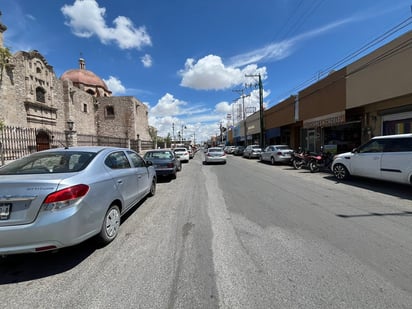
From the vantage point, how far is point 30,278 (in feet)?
9.05

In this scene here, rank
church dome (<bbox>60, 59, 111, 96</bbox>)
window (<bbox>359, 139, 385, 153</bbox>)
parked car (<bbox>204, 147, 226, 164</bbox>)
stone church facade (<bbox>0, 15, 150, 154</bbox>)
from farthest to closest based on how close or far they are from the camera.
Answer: church dome (<bbox>60, 59, 111, 96</bbox>), stone church facade (<bbox>0, 15, 150, 154</bbox>), parked car (<bbox>204, 147, 226, 164</bbox>), window (<bbox>359, 139, 385, 153</bbox>)

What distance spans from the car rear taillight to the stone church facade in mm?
10431

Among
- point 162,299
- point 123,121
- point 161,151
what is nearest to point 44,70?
point 123,121

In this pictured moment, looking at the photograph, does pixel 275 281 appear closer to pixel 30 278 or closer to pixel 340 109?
pixel 30 278

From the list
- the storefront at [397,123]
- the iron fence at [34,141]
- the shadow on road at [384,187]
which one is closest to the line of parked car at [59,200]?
the iron fence at [34,141]

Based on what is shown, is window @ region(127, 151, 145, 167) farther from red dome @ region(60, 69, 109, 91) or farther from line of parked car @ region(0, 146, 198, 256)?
red dome @ region(60, 69, 109, 91)

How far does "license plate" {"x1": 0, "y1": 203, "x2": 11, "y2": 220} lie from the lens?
2.65 meters

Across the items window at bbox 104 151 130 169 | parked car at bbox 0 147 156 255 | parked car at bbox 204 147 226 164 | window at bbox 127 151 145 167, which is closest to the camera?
parked car at bbox 0 147 156 255

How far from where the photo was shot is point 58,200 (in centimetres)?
277

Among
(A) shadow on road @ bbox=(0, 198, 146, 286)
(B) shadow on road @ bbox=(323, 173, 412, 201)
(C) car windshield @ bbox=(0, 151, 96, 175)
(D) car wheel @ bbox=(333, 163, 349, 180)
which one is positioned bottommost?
(B) shadow on road @ bbox=(323, 173, 412, 201)

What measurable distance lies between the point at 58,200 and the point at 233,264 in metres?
2.53

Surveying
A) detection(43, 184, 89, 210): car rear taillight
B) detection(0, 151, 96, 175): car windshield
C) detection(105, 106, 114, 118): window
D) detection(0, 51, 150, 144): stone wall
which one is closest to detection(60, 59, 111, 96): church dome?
detection(0, 51, 150, 144): stone wall

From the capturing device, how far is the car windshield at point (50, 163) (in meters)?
3.43

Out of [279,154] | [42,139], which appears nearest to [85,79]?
[42,139]
